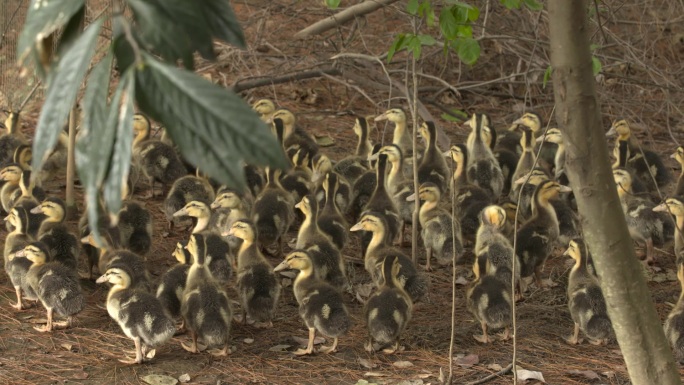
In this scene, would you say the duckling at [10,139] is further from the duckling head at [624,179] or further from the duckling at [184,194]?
the duckling head at [624,179]

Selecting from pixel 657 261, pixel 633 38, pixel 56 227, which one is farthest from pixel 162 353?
pixel 633 38

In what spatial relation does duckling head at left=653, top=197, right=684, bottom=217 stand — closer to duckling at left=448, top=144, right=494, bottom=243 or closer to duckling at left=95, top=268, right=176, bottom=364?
duckling at left=448, top=144, right=494, bottom=243

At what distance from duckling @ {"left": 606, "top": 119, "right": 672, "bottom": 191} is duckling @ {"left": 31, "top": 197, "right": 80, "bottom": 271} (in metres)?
4.96

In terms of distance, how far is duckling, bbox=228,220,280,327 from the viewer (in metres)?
5.96

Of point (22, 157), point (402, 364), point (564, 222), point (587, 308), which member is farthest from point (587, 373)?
point (22, 157)

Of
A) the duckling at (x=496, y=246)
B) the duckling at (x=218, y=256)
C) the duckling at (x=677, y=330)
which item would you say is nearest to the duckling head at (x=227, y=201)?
the duckling at (x=218, y=256)

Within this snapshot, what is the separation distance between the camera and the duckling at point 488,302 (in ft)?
19.1

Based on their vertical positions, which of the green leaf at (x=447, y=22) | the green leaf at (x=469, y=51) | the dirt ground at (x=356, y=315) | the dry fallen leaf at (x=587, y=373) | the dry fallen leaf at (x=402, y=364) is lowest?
the dry fallen leaf at (x=587, y=373)

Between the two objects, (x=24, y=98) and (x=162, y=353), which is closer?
(x=162, y=353)

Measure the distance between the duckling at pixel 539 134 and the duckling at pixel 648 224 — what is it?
1583 mm

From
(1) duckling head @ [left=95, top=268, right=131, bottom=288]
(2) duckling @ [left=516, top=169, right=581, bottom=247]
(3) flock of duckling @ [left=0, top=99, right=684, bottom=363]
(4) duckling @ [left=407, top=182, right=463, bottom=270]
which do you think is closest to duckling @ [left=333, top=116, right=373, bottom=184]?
(3) flock of duckling @ [left=0, top=99, right=684, bottom=363]

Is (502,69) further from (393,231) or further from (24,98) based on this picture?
(24,98)

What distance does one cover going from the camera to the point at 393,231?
7.20m

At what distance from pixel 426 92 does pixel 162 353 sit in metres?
5.34
